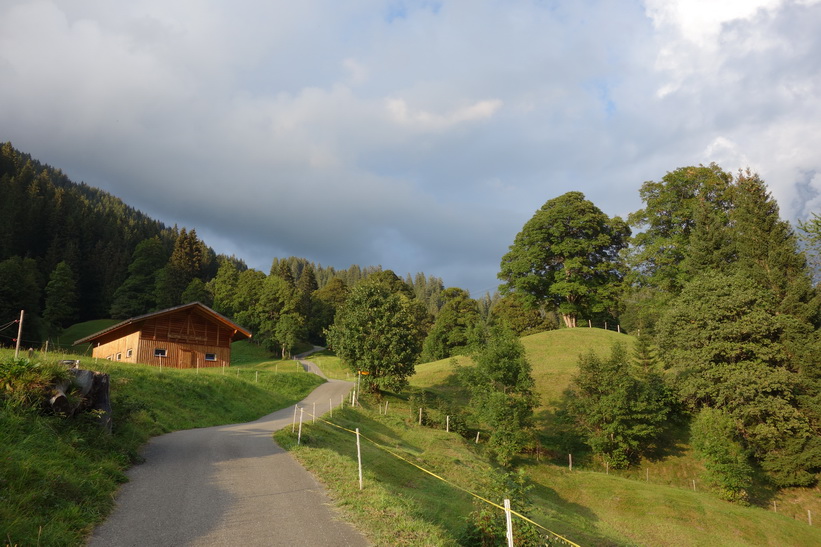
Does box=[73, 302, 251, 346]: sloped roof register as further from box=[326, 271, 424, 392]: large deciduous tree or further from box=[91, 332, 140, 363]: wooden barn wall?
box=[326, 271, 424, 392]: large deciduous tree

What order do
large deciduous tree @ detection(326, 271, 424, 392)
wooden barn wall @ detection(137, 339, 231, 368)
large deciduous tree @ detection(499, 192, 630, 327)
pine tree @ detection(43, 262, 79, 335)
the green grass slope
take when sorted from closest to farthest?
the green grass slope < wooden barn wall @ detection(137, 339, 231, 368) < large deciduous tree @ detection(326, 271, 424, 392) < large deciduous tree @ detection(499, 192, 630, 327) < pine tree @ detection(43, 262, 79, 335)

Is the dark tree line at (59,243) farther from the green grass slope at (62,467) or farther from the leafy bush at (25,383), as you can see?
the leafy bush at (25,383)

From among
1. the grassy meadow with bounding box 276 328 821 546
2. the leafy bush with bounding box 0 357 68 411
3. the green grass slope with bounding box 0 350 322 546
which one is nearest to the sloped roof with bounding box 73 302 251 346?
the grassy meadow with bounding box 276 328 821 546

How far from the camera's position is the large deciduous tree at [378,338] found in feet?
125

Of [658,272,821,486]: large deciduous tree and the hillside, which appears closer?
[658,272,821,486]: large deciduous tree

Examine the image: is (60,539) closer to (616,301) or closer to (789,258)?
(789,258)

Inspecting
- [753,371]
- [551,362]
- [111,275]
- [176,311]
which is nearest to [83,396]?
[176,311]

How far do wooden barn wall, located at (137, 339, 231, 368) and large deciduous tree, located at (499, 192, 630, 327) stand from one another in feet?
129

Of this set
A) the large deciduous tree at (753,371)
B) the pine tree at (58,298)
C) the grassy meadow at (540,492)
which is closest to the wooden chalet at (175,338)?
the grassy meadow at (540,492)

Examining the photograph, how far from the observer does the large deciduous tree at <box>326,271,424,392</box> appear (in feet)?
125

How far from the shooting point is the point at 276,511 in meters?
9.29

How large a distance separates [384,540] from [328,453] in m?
7.81

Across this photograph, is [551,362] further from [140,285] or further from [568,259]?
[140,285]

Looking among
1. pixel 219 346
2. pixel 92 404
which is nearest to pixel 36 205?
pixel 219 346
